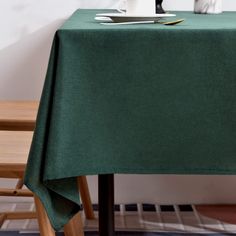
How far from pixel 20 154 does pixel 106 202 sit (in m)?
0.27

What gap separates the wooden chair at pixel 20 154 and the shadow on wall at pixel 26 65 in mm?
293

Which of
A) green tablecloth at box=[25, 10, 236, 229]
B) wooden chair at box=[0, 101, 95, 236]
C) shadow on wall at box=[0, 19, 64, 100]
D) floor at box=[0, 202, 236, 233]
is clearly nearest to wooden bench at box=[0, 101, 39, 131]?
wooden chair at box=[0, 101, 95, 236]

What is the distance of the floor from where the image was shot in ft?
6.83

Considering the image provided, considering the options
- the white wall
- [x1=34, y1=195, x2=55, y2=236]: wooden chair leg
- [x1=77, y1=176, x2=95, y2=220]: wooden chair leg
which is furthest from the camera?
the white wall

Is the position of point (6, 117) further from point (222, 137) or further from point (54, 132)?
point (222, 137)

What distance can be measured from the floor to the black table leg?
474 mm

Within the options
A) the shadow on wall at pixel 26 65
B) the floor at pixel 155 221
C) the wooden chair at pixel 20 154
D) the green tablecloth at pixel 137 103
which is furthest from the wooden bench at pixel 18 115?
the green tablecloth at pixel 137 103

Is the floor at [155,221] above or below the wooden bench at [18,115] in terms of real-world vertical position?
below

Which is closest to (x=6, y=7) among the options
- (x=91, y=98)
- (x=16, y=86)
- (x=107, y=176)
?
(x=16, y=86)

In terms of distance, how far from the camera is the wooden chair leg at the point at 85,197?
207 centimetres

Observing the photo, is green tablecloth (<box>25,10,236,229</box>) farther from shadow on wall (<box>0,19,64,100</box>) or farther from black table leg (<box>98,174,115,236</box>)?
shadow on wall (<box>0,19,64,100</box>)

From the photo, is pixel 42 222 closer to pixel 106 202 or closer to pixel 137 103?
pixel 106 202

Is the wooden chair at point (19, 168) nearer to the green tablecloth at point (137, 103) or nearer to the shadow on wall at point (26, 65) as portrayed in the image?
the green tablecloth at point (137, 103)

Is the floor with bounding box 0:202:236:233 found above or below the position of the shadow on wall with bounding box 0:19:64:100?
below
